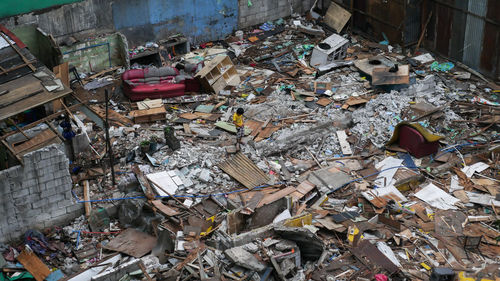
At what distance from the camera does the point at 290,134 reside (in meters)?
15.7

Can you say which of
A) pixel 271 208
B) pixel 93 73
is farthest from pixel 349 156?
pixel 93 73

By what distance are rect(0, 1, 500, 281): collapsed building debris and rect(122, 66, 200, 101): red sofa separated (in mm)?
47

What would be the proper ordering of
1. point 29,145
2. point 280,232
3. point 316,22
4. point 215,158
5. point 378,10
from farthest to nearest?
point 316,22 → point 378,10 → point 215,158 → point 29,145 → point 280,232

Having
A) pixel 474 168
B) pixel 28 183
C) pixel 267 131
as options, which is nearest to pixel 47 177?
pixel 28 183

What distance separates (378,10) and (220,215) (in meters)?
11.8

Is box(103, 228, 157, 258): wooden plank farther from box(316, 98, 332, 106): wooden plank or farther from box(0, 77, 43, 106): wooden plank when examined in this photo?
box(316, 98, 332, 106): wooden plank

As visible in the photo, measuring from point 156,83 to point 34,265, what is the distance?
7.68 metres

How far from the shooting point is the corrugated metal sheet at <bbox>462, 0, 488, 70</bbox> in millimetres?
17906

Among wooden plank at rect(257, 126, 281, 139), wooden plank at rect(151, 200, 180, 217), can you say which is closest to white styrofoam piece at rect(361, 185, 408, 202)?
wooden plank at rect(257, 126, 281, 139)

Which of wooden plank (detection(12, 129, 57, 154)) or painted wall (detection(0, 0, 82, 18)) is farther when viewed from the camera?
painted wall (detection(0, 0, 82, 18))

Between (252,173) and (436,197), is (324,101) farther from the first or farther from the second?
(436,197)

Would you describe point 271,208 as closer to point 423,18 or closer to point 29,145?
point 29,145

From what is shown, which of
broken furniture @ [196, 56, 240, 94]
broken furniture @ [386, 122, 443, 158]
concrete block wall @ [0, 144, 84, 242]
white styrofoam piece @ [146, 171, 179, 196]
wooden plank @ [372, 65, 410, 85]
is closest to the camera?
concrete block wall @ [0, 144, 84, 242]

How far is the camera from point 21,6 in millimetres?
17703
